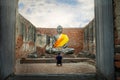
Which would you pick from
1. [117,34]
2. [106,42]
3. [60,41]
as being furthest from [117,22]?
[60,41]

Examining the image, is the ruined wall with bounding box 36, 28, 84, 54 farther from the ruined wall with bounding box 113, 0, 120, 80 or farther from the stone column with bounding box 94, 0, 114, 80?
the ruined wall with bounding box 113, 0, 120, 80

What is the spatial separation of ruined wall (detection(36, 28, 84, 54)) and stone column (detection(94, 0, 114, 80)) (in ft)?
51.3

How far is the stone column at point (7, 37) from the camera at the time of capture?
98.1 inches

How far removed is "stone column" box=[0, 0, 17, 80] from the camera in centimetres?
249

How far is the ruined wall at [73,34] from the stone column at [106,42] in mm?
15632

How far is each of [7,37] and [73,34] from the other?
52.4ft

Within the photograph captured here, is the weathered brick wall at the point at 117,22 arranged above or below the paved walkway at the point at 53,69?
above

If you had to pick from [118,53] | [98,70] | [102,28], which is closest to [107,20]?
[102,28]

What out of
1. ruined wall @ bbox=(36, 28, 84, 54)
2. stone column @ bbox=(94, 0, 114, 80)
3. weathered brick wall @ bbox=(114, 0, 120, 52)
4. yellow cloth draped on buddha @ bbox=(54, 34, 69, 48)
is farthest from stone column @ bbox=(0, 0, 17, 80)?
ruined wall @ bbox=(36, 28, 84, 54)

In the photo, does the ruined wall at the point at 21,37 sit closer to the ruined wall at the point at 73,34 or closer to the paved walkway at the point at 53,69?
the paved walkway at the point at 53,69

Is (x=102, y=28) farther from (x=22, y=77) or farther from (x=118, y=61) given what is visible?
(x=22, y=77)

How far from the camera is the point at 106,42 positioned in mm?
2502

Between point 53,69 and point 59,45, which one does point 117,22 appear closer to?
point 53,69

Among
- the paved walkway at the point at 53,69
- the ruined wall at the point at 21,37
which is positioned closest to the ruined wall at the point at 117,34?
the paved walkway at the point at 53,69
